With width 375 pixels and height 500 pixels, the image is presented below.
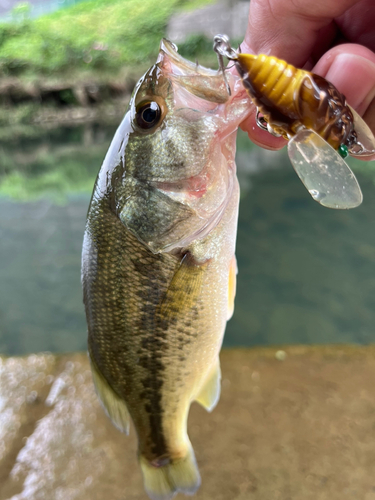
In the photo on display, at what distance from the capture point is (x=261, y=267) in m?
3.65

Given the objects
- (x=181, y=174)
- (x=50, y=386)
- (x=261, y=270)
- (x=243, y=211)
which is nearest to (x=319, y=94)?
(x=181, y=174)

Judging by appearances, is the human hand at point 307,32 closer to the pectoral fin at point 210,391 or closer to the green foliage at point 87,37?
the pectoral fin at point 210,391

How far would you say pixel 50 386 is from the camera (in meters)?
2.26

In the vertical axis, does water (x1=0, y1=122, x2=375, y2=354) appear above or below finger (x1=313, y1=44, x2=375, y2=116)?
below

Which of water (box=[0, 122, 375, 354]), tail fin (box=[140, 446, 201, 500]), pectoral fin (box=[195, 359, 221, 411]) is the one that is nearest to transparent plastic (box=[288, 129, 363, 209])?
pectoral fin (box=[195, 359, 221, 411])

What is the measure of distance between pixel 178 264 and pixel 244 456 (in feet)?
4.81

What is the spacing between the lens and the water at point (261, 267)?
A: 9.64ft

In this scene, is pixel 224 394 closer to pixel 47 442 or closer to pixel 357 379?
pixel 357 379

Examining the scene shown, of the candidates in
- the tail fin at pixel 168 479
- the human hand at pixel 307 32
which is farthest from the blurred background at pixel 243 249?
the human hand at pixel 307 32

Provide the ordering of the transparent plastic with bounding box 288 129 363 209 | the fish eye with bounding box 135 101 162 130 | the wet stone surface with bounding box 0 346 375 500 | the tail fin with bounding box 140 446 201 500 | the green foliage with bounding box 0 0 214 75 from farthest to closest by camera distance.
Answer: the green foliage with bounding box 0 0 214 75
the wet stone surface with bounding box 0 346 375 500
the tail fin with bounding box 140 446 201 500
the fish eye with bounding box 135 101 162 130
the transparent plastic with bounding box 288 129 363 209

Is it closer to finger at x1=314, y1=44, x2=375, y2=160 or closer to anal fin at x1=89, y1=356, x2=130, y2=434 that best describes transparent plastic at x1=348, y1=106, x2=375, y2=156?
finger at x1=314, y1=44, x2=375, y2=160

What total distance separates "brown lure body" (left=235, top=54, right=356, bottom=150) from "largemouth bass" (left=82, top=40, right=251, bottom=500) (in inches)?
5.6

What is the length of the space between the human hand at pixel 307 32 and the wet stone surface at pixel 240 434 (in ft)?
5.28

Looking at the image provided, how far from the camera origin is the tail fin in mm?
1039
